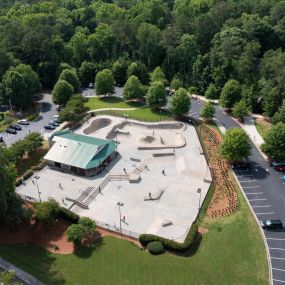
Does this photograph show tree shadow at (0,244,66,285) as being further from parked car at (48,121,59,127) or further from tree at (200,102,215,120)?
tree at (200,102,215,120)

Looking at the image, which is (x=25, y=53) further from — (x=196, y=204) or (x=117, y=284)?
(x=117, y=284)

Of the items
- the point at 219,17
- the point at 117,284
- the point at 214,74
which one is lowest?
the point at 117,284

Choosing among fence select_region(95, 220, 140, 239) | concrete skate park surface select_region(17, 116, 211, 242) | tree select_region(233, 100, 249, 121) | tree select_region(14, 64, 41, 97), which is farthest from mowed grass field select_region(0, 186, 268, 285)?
tree select_region(14, 64, 41, 97)

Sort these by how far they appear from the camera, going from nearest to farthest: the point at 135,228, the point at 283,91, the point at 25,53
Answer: the point at 135,228, the point at 283,91, the point at 25,53

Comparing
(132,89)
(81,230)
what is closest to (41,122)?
(132,89)

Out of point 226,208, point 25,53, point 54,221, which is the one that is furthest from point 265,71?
point 25,53
